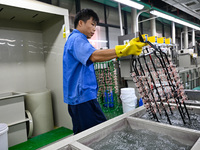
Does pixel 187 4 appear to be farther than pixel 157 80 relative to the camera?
Yes

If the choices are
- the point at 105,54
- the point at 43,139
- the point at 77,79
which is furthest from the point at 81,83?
the point at 43,139

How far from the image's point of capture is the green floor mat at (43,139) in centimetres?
247

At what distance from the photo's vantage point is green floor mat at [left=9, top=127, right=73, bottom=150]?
8.11ft

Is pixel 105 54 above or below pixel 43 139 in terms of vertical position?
above

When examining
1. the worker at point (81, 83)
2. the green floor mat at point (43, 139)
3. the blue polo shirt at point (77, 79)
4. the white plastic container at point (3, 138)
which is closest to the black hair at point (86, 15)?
the worker at point (81, 83)

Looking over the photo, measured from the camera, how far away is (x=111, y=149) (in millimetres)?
886

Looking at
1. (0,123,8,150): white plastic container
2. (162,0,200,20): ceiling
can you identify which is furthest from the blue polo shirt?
(162,0,200,20): ceiling

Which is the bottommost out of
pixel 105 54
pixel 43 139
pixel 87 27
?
pixel 43 139

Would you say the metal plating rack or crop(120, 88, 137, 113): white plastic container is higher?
the metal plating rack

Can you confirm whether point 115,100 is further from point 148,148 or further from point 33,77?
point 148,148

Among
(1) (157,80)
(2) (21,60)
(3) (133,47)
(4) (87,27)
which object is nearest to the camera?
(3) (133,47)

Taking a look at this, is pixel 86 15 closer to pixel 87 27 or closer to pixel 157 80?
pixel 87 27

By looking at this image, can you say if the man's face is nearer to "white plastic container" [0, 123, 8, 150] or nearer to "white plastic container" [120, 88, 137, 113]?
"white plastic container" [0, 123, 8, 150]

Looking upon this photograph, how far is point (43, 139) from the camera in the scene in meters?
2.72
